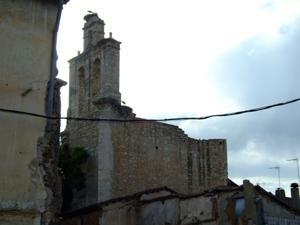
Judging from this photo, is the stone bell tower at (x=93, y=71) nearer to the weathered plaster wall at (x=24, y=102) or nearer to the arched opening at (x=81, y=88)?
the arched opening at (x=81, y=88)

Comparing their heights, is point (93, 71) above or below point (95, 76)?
above

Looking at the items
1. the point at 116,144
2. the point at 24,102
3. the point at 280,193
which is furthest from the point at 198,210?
the point at 116,144

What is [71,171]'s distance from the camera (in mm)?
25844

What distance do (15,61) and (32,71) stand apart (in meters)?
0.38

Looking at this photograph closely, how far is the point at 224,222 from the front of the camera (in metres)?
16.4

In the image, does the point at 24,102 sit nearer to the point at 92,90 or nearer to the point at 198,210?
the point at 198,210

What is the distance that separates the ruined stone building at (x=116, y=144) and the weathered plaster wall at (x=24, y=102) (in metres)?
13.8

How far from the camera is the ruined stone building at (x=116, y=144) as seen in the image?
25297mm

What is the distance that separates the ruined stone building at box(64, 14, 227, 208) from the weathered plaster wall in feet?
45.1

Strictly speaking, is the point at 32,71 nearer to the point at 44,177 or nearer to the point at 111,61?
the point at 44,177

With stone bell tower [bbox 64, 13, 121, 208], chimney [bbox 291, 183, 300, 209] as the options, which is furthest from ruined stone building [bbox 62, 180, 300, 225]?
stone bell tower [bbox 64, 13, 121, 208]

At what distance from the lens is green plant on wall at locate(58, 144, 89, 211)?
25688 millimetres

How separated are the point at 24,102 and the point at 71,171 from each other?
49.6 ft

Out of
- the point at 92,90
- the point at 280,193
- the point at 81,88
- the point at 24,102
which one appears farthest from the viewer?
the point at 81,88
